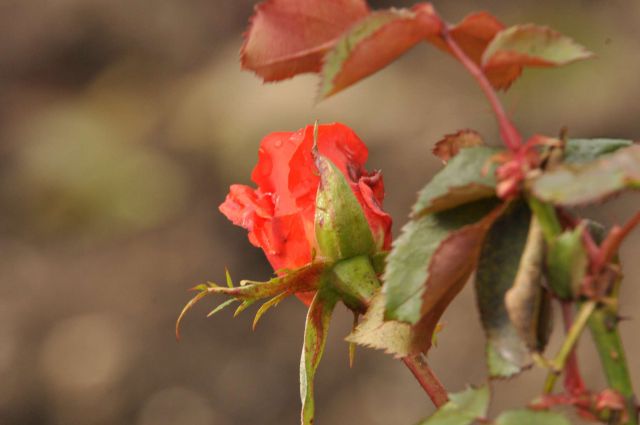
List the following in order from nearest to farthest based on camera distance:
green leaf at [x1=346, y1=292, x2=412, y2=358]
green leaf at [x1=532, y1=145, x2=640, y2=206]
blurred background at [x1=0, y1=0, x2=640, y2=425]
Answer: green leaf at [x1=532, y1=145, x2=640, y2=206] → green leaf at [x1=346, y1=292, x2=412, y2=358] → blurred background at [x1=0, y1=0, x2=640, y2=425]

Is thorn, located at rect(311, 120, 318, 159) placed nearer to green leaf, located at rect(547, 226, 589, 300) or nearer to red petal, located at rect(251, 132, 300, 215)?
red petal, located at rect(251, 132, 300, 215)

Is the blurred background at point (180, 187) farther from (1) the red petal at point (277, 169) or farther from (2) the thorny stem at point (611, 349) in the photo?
(2) the thorny stem at point (611, 349)

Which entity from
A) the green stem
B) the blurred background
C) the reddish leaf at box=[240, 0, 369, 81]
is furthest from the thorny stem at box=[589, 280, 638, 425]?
the blurred background

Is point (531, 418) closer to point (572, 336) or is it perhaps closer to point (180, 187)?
point (572, 336)

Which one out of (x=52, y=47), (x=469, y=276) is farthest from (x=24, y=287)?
(x=469, y=276)

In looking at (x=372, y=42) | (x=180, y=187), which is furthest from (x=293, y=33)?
(x=180, y=187)

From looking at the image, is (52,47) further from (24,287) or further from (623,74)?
(623,74)

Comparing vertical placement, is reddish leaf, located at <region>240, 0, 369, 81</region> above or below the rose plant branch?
above
